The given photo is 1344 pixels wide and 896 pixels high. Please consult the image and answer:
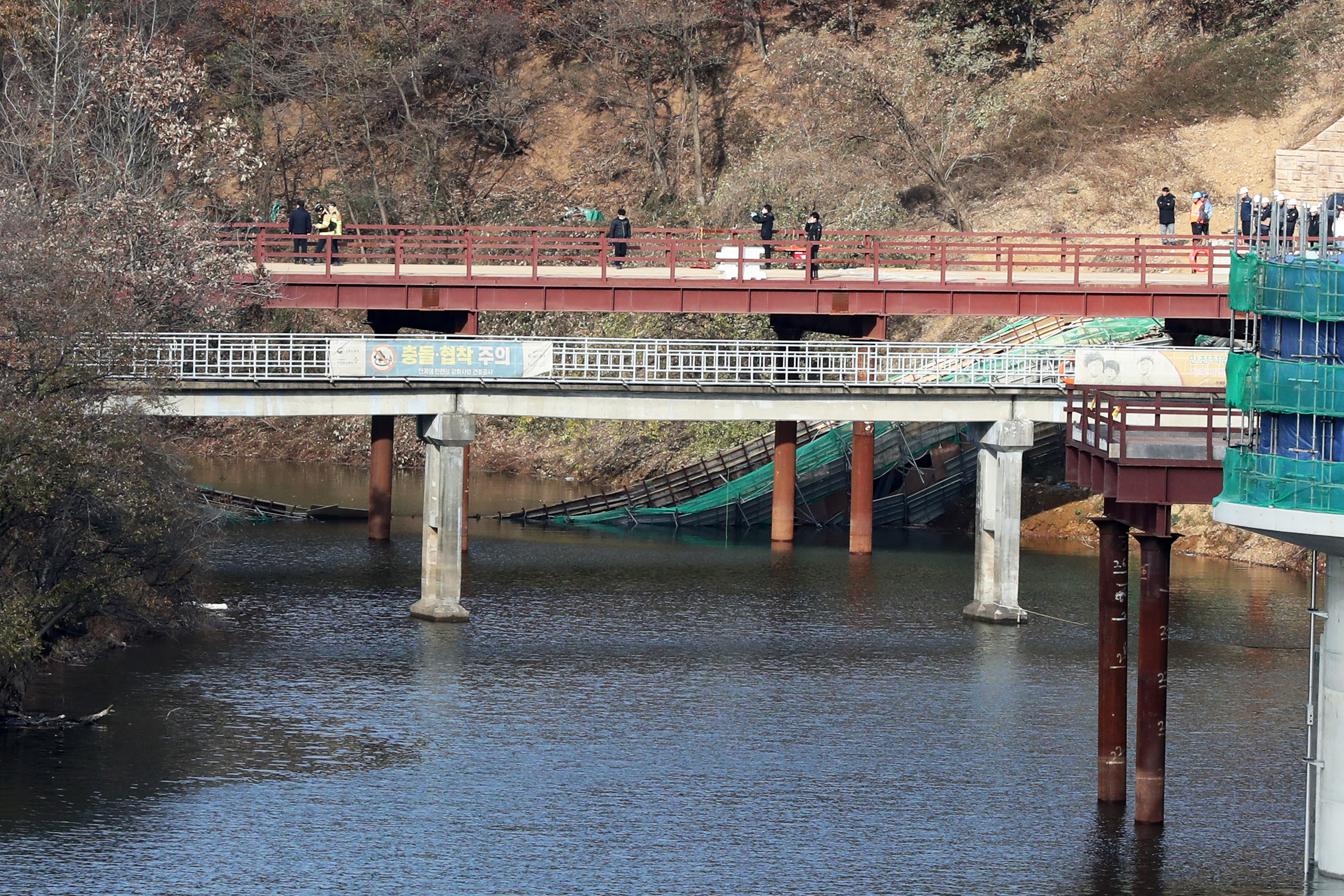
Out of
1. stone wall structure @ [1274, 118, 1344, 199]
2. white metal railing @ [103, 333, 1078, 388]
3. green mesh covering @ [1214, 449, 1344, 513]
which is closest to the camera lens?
green mesh covering @ [1214, 449, 1344, 513]

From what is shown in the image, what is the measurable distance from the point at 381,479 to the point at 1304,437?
35.0 meters

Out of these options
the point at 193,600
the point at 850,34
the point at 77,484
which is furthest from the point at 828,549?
the point at 850,34

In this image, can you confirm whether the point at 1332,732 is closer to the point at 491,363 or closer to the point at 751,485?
the point at 491,363

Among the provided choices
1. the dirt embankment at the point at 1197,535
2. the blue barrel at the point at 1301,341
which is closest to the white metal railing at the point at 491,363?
the dirt embankment at the point at 1197,535

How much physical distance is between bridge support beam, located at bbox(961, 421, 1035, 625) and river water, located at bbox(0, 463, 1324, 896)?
0.74 meters

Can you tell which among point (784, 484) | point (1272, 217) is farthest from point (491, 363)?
point (1272, 217)

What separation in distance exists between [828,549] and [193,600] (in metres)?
20.9

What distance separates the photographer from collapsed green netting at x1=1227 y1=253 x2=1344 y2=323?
85.7 ft

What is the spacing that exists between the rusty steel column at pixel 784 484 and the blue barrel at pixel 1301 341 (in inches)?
1190

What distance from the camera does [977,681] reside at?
130ft

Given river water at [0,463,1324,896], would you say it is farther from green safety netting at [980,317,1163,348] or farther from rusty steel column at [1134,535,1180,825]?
green safety netting at [980,317,1163,348]

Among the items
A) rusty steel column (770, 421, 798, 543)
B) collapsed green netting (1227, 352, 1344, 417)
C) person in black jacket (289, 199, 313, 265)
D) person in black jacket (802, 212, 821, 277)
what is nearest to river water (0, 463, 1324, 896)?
rusty steel column (770, 421, 798, 543)

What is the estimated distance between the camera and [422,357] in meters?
43.4

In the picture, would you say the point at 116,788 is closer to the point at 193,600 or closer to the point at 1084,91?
the point at 193,600
